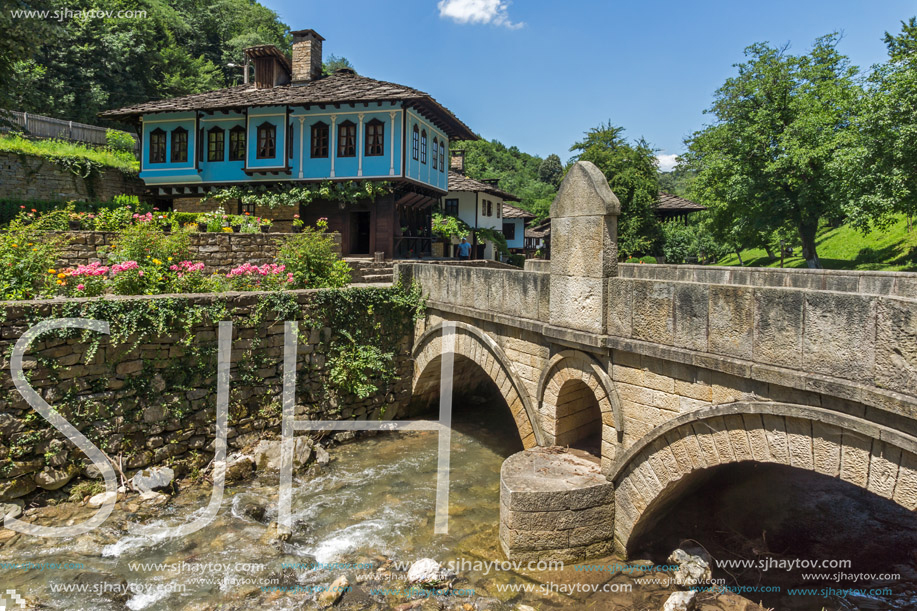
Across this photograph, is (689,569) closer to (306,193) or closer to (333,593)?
(333,593)

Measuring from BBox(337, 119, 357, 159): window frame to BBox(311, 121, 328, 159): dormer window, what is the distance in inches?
20.9

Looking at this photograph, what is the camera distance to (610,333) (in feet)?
21.6

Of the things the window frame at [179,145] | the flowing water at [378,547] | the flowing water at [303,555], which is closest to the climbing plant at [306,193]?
the window frame at [179,145]

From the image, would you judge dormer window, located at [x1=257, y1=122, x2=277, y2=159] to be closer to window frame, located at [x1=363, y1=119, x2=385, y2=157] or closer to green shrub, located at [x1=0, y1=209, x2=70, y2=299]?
window frame, located at [x1=363, y1=119, x2=385, y2=157]

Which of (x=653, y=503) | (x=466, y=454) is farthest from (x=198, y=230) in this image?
(x=653, y=503)

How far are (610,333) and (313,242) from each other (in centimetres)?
755

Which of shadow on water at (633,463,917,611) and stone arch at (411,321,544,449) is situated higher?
→ stone arch at (411,321,544,449)

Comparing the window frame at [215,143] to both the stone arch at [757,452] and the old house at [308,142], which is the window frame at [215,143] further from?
the stone arch at [757,452]

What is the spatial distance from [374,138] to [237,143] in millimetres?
5815

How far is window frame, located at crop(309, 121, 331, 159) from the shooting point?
19625mm

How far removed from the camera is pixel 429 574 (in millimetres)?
6613

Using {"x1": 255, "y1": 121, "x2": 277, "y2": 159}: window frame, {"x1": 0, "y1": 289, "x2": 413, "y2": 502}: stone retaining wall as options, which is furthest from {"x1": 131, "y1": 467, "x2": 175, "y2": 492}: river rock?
{"x1": 255, "y1": 121, "x2": 277, "y2": 159}: window frame

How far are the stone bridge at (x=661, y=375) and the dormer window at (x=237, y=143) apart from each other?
14.5 m

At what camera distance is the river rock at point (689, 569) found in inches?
251
